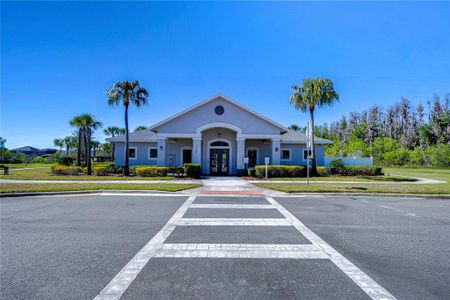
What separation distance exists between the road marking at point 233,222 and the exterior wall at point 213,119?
15.0 m

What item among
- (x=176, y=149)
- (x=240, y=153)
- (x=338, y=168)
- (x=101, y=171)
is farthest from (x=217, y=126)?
(x=338, y=168)

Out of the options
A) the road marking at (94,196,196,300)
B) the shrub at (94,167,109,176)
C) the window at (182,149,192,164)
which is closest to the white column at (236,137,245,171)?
the window at (182,149,192,164)

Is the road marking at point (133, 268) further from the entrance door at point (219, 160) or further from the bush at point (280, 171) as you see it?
the entrance door at point (219, 160)

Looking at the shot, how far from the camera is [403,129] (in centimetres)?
7019

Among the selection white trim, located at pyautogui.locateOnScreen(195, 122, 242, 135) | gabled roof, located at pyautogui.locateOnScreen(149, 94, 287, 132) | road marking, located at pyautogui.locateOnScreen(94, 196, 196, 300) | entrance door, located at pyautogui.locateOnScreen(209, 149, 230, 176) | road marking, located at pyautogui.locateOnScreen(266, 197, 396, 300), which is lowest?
road marking, located at pyautogui.locateOnScreen(266, 197, 396, 300)

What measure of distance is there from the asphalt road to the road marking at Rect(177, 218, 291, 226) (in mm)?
141

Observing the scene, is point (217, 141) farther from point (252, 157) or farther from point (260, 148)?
point (260, 148)

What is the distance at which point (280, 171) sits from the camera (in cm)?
1983

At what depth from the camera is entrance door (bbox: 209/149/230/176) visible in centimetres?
2259

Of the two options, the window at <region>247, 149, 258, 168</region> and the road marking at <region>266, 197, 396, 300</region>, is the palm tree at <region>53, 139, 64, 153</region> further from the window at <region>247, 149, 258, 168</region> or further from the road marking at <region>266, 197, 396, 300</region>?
the road marking at <region>266, 197, 396, 300</region>

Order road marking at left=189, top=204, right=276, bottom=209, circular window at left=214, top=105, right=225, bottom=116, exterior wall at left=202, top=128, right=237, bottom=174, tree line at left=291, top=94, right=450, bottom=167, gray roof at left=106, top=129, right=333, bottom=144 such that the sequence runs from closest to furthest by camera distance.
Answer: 1. road marking at left=189, top=204, right=276, bottom=209
2. circular window at left=214, top=105, right=225, bottom=116
3. exterior wall at left=202, top=128, right=237, bottom=174
4. gray roof at left=106, top=129, right=333, bottom=144
5. tree line at left=291, top=94, right=450, bottom=167

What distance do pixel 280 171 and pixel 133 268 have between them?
17.2 meters

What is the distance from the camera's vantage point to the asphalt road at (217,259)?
3.17 meters

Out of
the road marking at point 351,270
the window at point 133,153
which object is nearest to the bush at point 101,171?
the window at point 133,153
